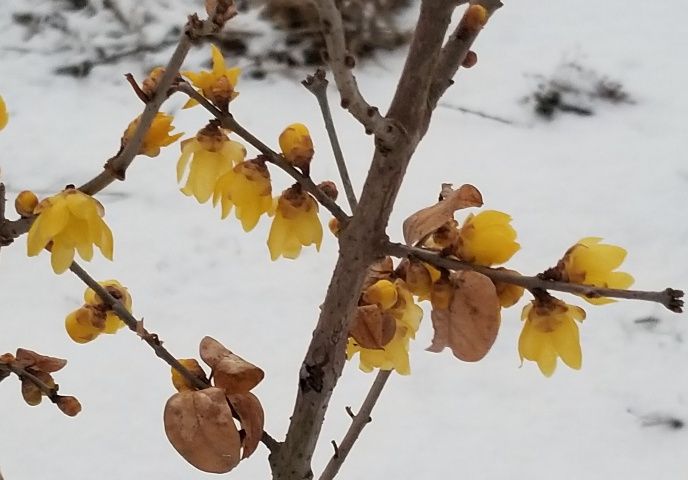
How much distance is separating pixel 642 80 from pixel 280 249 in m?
0.91

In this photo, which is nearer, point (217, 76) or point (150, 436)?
point (217, 76)

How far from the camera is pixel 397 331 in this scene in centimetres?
34

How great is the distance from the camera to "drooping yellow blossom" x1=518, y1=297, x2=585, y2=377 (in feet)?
0.98

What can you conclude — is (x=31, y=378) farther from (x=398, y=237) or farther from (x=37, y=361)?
(x=398, y=237)

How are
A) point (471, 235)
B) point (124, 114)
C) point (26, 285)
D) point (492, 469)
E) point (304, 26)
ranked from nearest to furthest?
point (471, 235), point (492, 469), point (26, 285), point (124, 114), point (304, 26)

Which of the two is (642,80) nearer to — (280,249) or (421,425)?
(421,425)

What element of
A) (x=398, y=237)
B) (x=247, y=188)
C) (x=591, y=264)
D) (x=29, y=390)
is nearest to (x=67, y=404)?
(x=29, y=390)

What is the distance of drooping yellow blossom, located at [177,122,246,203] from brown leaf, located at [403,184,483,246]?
0.09 metres

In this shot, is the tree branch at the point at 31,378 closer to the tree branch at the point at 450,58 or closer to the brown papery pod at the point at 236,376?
the brown papery pod at the point at 236,376

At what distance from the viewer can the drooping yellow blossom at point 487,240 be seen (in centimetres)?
30

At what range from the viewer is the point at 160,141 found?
31cm

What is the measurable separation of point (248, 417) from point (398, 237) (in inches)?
25.2

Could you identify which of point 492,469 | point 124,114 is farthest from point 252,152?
point 492,469

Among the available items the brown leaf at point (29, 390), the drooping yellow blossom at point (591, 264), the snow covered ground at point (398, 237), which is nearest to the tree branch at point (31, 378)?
the brown leaf at point (29, 390)
